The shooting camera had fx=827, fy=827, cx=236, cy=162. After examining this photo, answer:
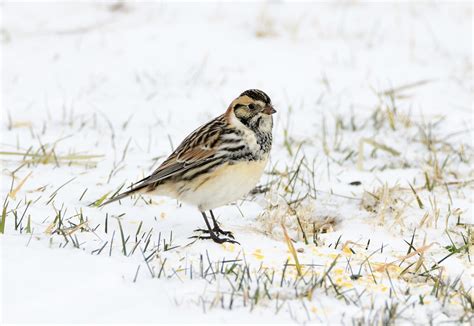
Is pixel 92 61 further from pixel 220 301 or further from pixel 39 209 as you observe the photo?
pixel 220 301

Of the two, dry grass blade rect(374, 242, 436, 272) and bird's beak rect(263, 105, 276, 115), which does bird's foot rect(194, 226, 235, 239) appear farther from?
dry grass blade rect(374, 242, 436, 272)

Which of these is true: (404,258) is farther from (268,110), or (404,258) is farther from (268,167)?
(268,167)

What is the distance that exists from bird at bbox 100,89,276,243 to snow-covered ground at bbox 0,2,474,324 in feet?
0.91

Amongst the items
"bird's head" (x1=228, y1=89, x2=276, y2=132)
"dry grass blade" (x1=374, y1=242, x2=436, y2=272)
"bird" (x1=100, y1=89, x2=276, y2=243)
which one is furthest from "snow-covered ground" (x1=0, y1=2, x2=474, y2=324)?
"bird's head" (x1=228, y1=89, x2=276, y2=132)

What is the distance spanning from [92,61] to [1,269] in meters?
5.90

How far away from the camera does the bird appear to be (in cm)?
545

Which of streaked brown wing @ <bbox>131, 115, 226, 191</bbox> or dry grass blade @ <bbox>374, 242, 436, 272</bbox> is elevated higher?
streaked brown wing @ <bbox>131, 115, 226, 191</bbox>

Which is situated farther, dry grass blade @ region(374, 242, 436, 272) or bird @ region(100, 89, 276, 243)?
bird @ region(100, 89, 276, 243)

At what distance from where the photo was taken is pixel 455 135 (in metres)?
8.09

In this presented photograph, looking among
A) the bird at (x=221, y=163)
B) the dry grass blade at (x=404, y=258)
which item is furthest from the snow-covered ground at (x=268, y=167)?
the bird at (x=221, y=163)

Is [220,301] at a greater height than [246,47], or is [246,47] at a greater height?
[246,47]

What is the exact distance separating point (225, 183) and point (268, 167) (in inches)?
73.8

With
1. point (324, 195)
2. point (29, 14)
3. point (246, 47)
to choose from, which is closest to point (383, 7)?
point (246, 47)

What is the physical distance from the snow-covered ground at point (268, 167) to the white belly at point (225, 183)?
308 millimetres
